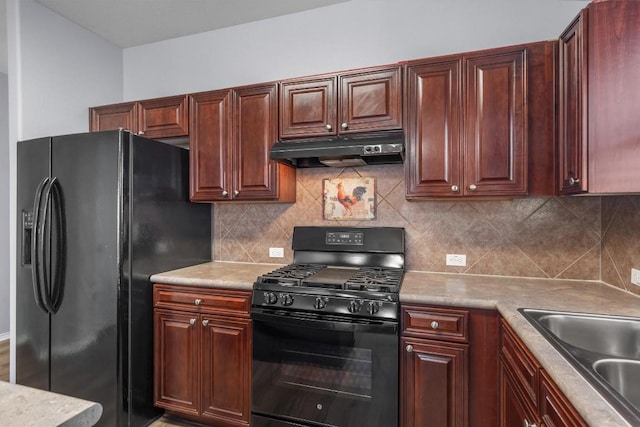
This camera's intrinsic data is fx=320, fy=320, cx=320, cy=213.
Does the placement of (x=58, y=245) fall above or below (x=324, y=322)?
above

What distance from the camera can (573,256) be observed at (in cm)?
192

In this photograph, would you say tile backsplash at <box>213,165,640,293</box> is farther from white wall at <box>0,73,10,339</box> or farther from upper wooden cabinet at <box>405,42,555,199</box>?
white wall at <box>0,73,10,339</box>

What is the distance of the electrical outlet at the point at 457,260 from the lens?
6.92 ft

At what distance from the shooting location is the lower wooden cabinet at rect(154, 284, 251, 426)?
1904 mm

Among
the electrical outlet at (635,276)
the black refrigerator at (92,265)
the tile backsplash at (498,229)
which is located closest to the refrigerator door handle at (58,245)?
the black refrigerator at (92,265)

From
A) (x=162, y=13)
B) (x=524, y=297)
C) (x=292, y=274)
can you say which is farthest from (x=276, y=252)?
(x=162, y=13)

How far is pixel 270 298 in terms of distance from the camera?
5.85 ft

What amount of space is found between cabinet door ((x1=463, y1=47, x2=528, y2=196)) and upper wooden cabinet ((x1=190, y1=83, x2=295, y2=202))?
1206 mm

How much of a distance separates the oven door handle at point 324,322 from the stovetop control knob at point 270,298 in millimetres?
62

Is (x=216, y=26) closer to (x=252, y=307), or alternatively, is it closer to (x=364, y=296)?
(x=252, y=307)

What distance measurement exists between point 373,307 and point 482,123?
45.9 inches

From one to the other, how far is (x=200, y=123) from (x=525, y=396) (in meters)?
2.40

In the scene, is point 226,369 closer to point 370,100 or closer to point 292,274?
point 292,274

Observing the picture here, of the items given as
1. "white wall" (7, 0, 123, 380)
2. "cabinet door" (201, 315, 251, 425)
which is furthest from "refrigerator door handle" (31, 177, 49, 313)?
"cabinet door" (201, 315, 251, 425)
